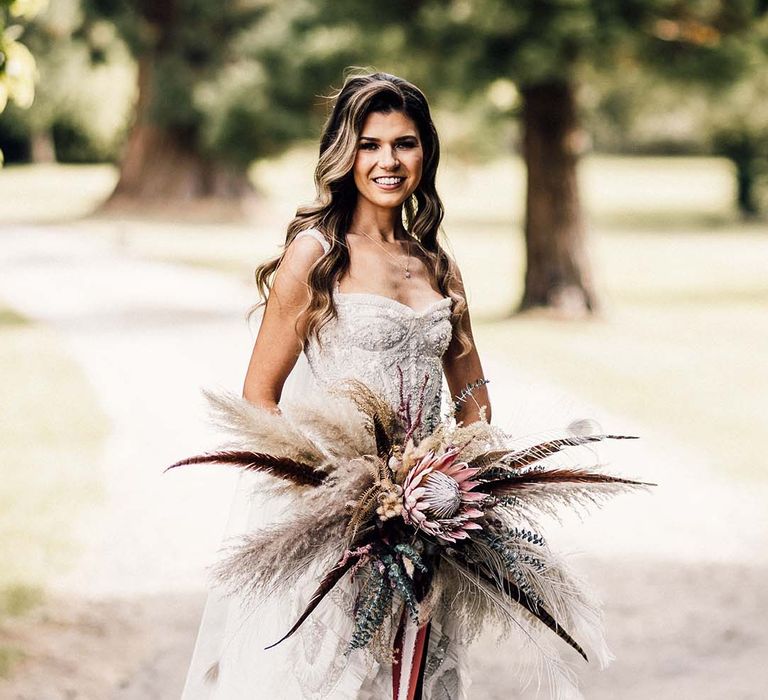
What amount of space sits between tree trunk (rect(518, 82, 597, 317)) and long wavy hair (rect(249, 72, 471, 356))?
11.8 meters

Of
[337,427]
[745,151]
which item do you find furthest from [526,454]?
[745,151]

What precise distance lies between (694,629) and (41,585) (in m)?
3.22

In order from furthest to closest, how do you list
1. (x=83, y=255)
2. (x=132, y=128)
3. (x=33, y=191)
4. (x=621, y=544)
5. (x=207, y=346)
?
1. (x=33, y=191)
2. (x=132, y=128)
3. (x=83, y=255)
4. (x=207, y=346)
5. (x=621, y=544)

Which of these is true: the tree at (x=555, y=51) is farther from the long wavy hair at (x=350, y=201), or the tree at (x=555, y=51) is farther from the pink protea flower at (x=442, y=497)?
the pink protea flower at (x=442, y=497)

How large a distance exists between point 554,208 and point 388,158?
1250 cm

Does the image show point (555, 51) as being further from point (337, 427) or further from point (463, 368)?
point (337, 427)

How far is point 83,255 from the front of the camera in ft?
76.1

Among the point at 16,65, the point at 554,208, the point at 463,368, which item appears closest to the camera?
the point at 463,368

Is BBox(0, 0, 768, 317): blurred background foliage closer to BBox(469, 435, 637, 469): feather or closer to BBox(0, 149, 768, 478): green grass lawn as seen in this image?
BBox(0, 149, 768, 478): green grass lawn

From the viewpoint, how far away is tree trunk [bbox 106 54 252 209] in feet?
112

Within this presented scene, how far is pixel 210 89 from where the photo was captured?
27.7 metres

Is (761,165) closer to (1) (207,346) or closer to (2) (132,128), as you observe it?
(2) (132,128)

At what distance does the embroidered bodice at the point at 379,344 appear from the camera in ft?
10.1

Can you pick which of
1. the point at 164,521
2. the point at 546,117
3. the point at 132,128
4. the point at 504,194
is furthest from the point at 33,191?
the point at 164,521
